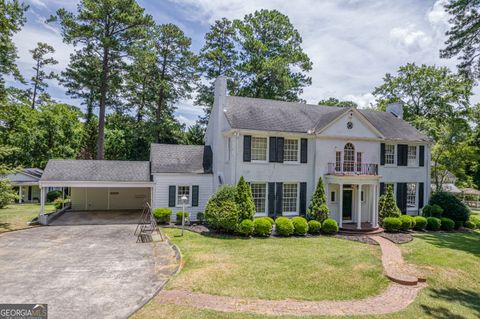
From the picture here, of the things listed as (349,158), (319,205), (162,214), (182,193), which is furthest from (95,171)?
(349,158)

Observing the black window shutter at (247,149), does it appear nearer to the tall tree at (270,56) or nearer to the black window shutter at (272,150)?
the black window shutter at (272,150)

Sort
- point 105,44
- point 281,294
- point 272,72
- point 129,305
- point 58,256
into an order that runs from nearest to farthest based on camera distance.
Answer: point 129,305 < point 281,294 < point 58,256 < point 105,44 < point 272,72

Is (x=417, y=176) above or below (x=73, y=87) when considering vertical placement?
below

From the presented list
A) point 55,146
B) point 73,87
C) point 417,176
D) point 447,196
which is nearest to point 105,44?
point 73,87

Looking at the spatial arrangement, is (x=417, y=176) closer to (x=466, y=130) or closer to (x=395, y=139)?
(x=395, y=139)

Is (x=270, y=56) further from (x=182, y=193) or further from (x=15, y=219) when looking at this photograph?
(x=15, y=219)

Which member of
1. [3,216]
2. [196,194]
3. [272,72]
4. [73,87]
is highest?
[272,72]

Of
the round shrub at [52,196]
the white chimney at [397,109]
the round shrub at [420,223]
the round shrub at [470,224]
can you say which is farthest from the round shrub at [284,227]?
the round shrub at [52,196]

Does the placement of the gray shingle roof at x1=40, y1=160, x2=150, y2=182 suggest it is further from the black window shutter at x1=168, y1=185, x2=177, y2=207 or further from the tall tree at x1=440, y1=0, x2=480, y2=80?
the tall tree at x1=440, y1=0, x2=480, y2=80
